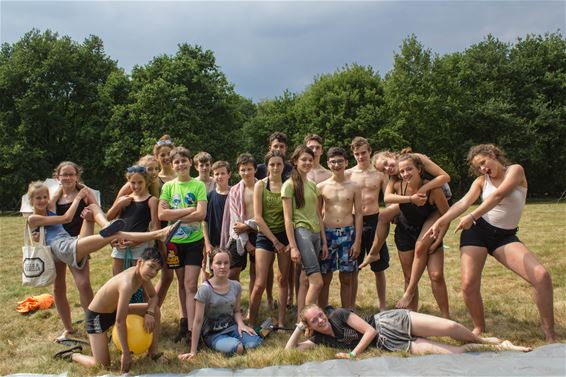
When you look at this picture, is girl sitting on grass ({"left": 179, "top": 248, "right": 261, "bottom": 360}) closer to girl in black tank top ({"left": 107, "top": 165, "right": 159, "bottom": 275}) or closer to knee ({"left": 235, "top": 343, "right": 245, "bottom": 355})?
knee ({"left": 235, "top": 343, "right": 245, "bottom": 355})

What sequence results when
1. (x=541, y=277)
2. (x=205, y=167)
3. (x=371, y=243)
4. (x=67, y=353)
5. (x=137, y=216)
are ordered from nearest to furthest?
1. (x=541, y=277)
2. (x=67, y=353)
3. (x=137, y=216)
4. (x=371, y=243)
5. (x=205, y=167)

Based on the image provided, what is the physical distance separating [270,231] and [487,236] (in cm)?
241

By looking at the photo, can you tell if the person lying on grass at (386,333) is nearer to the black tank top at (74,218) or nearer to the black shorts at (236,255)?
the black shorts at (236,255)

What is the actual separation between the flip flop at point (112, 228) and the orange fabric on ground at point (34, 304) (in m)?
2.83

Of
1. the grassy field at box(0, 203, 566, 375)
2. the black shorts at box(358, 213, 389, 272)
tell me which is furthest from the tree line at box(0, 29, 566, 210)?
the black shorts at box(358, 213, 389, 272)

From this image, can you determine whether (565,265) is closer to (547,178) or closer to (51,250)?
(51,250)

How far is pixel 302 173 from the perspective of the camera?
5367 millimetres

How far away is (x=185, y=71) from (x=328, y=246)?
25.2 metres

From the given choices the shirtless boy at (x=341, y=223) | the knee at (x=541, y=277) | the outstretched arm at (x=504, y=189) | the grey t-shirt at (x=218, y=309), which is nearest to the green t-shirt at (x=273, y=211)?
the shirtless boy at (x=341, y=223)

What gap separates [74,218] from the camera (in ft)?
17.5

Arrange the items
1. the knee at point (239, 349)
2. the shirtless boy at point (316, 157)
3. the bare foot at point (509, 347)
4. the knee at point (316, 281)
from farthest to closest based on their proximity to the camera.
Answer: the shirtless boy at point (316, 157), the knee at point (316, 281), the knee at point (239, 349), the bare foot at point (509, 347)

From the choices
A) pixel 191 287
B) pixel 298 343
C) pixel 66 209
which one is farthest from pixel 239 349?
pixel 66 209

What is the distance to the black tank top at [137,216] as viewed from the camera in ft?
16.6

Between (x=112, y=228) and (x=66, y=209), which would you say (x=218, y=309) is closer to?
(x=112, y=228)
